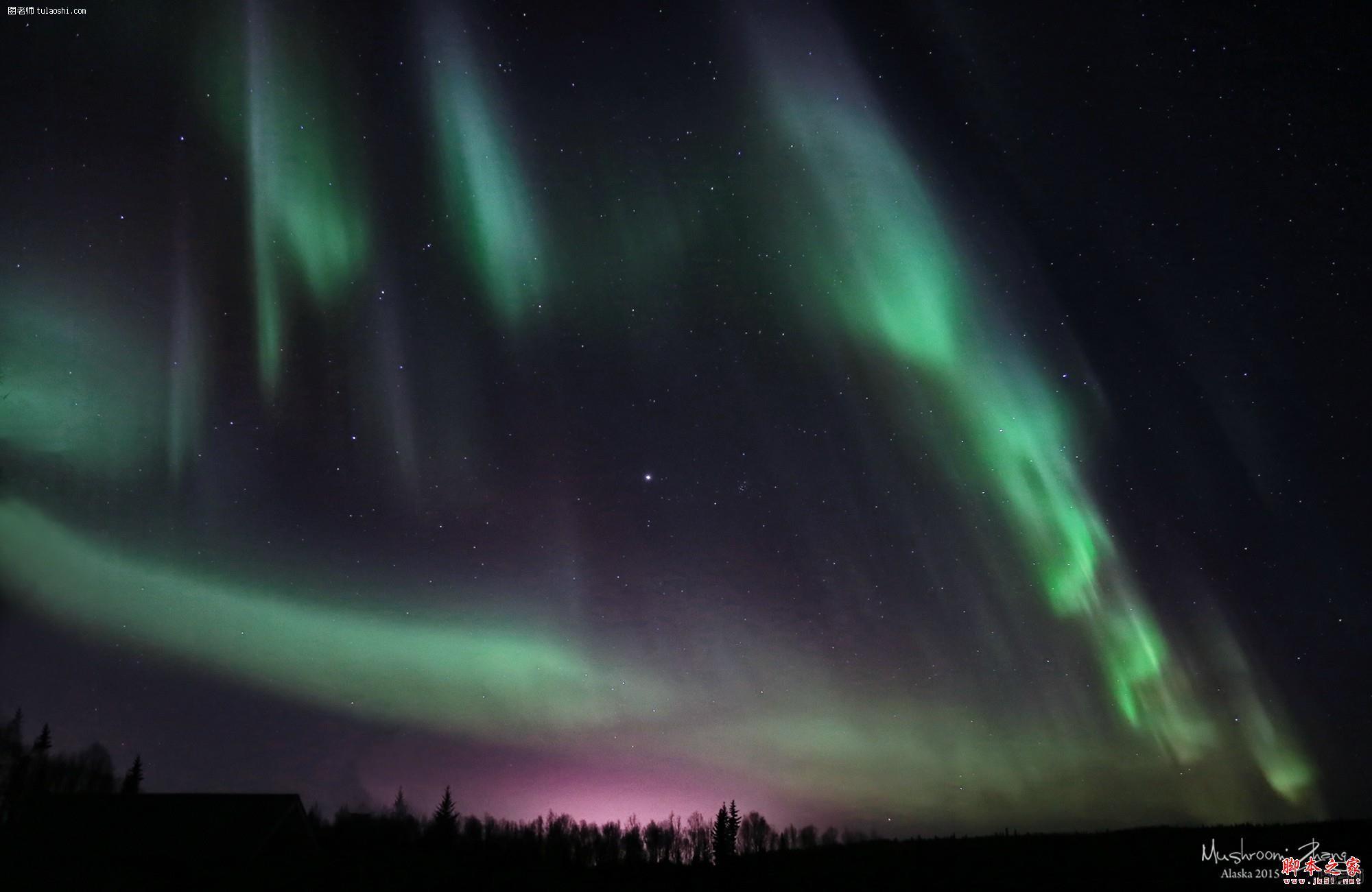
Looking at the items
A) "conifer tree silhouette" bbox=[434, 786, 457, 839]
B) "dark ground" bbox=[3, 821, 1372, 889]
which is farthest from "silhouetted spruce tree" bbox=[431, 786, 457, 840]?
"dark ground" bbox=[3, 821, 1372, 889]

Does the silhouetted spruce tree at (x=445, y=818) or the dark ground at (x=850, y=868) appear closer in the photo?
the dark ground at (x=850, y=868)

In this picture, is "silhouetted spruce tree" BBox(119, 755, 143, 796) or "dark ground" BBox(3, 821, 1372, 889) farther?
"silhouetted spruce tree" BBox(119, 755, 143, 796)

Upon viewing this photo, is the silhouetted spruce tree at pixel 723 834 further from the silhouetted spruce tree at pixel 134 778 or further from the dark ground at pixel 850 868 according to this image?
the silhouetted spruce tree at pixel 134 778

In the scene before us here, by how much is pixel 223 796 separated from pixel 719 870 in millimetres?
26894

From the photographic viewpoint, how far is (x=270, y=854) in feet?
139

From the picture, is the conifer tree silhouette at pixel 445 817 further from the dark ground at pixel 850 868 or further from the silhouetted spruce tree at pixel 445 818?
the dark ground at pixel 850 868

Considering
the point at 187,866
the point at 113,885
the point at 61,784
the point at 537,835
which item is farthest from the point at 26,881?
the point at 537,835

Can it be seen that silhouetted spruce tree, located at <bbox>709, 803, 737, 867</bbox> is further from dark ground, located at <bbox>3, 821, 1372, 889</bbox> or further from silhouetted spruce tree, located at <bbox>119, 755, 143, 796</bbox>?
silhouetted spruce tree, located at <bbox>119, 755, 143, 796</bbox>

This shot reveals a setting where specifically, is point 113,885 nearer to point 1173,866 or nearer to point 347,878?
point 347,878

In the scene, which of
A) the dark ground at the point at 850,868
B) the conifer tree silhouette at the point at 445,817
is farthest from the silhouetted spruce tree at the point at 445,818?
the dark ground at the point at 850,868

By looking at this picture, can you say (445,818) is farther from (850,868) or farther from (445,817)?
(850,868)

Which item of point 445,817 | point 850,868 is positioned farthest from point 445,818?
point 850,868

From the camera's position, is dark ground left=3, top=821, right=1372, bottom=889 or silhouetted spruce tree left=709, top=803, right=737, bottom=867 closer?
dark ground left=3, top=821, right=1372, bottom=889

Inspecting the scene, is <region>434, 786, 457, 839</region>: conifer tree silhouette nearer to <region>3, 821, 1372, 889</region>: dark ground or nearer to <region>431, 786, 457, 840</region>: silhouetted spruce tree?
<region>431, 786, 457, 840</region>: silhouetted spruce tree
